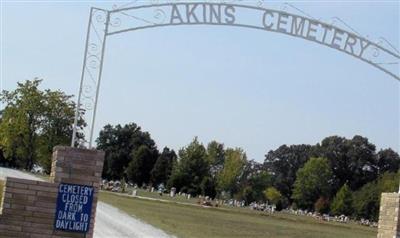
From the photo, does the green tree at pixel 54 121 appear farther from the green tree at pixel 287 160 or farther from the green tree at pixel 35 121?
the green tree at pixel 287 160

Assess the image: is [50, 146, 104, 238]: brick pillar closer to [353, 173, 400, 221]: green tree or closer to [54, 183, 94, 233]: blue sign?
[54, 183, 94, 233]: blue sign

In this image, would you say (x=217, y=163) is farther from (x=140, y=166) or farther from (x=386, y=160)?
(x=386, y=160)

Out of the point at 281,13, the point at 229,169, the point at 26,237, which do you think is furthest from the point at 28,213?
the point at 229,169

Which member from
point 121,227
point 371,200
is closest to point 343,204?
point 371,200

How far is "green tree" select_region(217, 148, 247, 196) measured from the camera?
323ft

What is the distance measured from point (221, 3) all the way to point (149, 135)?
12182cm

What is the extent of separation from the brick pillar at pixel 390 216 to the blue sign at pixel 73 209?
482 centimetres

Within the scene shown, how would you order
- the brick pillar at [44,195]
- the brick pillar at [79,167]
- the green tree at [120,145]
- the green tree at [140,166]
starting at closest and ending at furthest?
the brick pillar at [44,195] → the brick pillar at [79,167] → the green tree at [140,166] → the green tree at [120,145]

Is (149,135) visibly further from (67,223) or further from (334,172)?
(67,223)

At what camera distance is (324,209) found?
99.3 meters

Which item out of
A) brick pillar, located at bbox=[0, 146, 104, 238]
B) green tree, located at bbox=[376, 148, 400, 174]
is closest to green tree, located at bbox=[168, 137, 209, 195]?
green tree, located at bbox=[376, 148, 400, 174]

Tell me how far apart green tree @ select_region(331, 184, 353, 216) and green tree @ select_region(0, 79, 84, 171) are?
36287mm

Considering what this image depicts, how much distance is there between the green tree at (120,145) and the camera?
122 metres

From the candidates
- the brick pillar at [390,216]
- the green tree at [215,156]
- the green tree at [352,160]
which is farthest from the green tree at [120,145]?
the brick pillar at [390,216]
